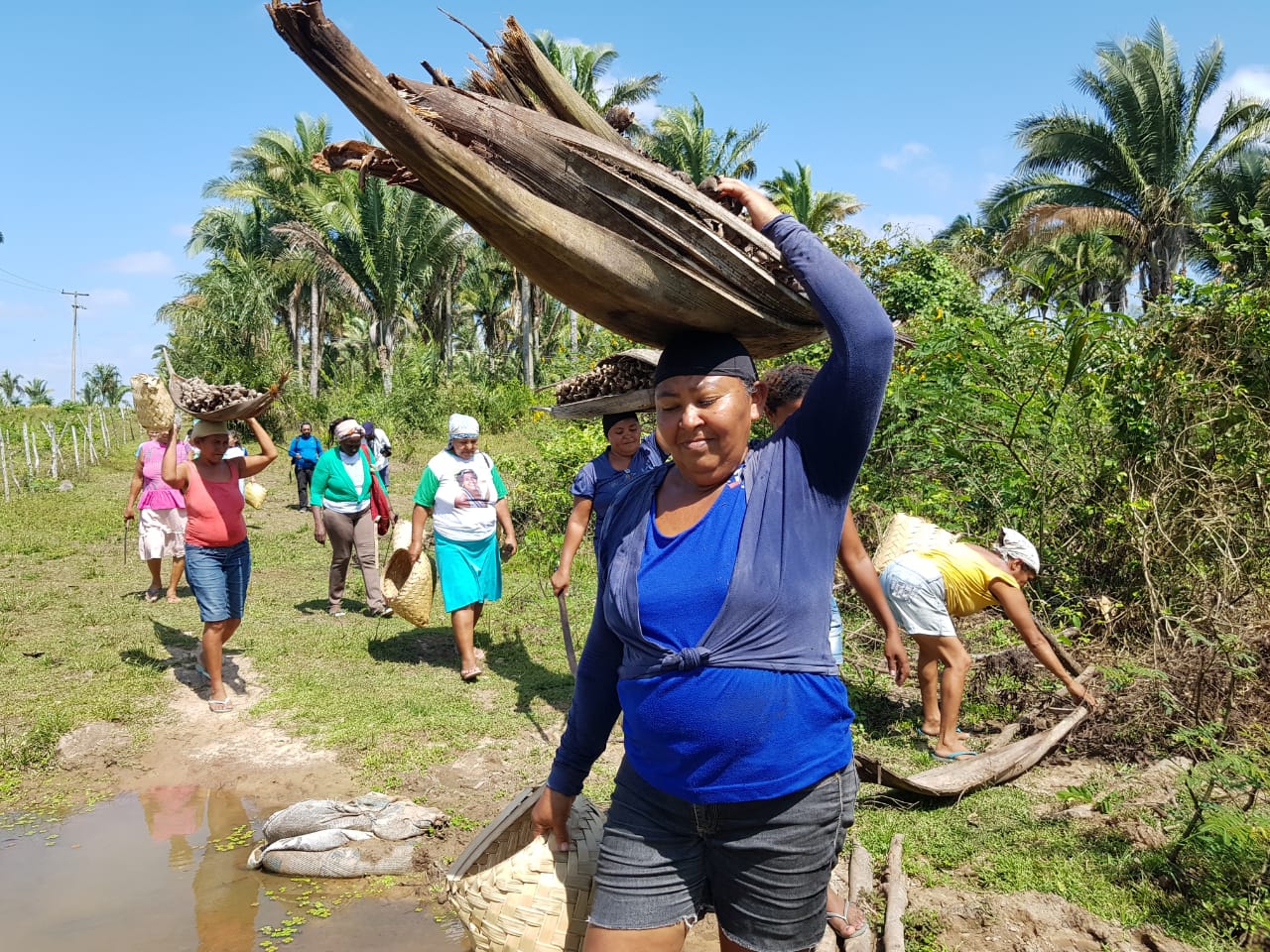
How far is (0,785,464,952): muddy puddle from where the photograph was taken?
3613mm

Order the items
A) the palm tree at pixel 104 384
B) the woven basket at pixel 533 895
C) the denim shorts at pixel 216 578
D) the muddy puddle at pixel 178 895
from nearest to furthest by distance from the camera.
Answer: the woven basket at pixel 533 895 < the muddy puddle at pixel 178 895 < the denim shorts at pixel 216 578 < the palm tree at pixel 104 384

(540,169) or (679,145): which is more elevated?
(679,145)

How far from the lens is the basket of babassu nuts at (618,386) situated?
3.20 metres

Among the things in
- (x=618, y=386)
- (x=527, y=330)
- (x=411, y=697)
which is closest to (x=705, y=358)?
(x=618, y=386)

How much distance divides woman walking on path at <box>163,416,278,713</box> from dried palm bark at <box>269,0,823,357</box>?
4.47 meters

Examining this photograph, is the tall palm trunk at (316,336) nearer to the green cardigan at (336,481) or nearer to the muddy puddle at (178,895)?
the green cardigan at (336,481)

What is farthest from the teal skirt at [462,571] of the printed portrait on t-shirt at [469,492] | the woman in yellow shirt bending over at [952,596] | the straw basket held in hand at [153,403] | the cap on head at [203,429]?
A: the woman in yellow shirt bending over at [952,596]

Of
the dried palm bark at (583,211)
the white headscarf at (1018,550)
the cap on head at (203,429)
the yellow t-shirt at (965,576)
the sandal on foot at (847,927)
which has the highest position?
the dried palm bark at (583,211)

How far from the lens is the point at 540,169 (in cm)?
192

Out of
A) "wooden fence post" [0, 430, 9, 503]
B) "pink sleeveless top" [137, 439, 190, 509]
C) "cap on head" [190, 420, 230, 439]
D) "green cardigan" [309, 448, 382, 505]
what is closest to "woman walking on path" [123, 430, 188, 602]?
"pink sleeveless top" [137, 439, 190, 509]

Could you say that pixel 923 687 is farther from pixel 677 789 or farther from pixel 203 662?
pixel 203 662

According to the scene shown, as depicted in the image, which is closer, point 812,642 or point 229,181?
point 812,642

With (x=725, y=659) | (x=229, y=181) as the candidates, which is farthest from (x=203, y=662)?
(x=229, y=181)

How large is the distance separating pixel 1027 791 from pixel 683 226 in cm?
387
